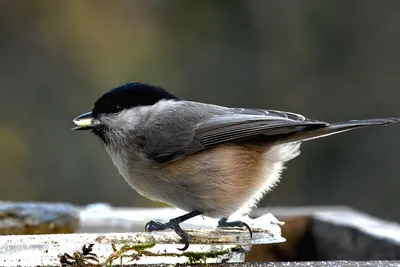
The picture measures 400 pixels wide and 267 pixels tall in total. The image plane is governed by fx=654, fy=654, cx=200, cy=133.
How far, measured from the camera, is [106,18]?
7.24 m

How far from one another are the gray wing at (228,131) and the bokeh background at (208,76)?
13.0 ft

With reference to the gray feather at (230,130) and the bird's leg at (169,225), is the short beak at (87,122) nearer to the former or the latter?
the gray feather at (230,130)

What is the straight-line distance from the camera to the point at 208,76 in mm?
7180

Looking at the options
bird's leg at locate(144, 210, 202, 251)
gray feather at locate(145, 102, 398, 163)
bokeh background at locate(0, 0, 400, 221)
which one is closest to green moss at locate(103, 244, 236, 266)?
bird's leg at locate(144, 210, 202, 251)

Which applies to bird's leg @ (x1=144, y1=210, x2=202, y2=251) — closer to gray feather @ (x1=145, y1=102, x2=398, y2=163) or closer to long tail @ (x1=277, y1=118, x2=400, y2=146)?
gray feather @ (x1=145, y1=102, x2=398, y2=163)

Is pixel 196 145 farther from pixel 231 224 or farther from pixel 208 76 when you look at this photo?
pixel 208 76

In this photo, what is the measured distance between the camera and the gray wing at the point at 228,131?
2.42 m

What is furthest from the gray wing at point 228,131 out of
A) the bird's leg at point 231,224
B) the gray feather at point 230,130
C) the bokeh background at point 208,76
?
the bokeh background at point 208,76

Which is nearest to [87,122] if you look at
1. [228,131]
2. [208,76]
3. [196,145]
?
[196,145]

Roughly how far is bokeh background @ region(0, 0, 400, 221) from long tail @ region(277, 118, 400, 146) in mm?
4089

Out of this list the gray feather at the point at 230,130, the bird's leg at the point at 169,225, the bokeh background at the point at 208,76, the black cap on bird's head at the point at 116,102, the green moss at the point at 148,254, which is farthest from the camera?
the bokeh background at the point at 208,76

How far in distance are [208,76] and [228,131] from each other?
4.72 metres

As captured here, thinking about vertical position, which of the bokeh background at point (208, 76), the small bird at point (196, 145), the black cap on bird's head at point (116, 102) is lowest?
the small bird at point (196, 145)

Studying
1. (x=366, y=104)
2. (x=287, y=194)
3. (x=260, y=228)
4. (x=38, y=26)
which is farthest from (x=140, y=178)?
(x=38, y=26)
